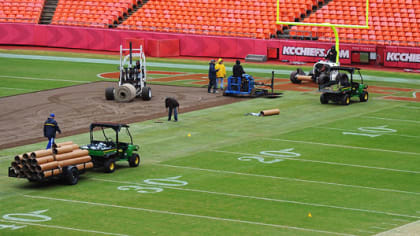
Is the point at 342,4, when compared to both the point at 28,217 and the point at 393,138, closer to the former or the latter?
the point at 393,138

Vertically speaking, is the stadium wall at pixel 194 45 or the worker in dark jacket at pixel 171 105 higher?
the stadium wall at pixel 194 45

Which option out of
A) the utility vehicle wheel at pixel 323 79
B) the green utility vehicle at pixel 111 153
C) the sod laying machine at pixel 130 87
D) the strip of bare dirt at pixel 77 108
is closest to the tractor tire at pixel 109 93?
the sod laying machine at pixel 130 87

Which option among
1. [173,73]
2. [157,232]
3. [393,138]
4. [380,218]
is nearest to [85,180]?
[157,232]

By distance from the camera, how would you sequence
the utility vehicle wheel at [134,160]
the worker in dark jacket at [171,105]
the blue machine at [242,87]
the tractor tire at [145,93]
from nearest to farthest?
the utility vehicle wheel at [134,160] → the worker in dark jacket at [171,105] → the tractor tire at [145,93] → the blue machine at [242,87]

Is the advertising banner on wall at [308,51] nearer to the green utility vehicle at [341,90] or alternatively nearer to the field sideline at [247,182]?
the green utility vehicle at [341,90]

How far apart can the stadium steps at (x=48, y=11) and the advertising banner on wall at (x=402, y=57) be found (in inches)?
1041

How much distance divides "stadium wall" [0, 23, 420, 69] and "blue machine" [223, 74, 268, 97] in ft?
45.5

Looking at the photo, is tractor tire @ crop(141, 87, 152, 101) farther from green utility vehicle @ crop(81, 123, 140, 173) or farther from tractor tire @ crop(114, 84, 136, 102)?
green utility vehicle @ crop(81, 123, 140, 173)

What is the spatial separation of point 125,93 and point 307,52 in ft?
63.1

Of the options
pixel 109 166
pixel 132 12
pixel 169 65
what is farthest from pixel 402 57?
pixel 109 166

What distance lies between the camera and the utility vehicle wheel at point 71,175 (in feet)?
74.2

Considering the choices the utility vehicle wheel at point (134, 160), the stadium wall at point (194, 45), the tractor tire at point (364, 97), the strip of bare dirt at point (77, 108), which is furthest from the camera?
the stadium wall at point (194, 45)

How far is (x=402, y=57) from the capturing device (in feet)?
167

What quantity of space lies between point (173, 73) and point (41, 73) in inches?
301
